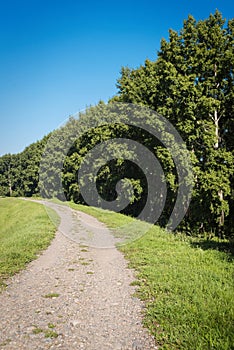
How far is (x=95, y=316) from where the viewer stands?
6.04 metres

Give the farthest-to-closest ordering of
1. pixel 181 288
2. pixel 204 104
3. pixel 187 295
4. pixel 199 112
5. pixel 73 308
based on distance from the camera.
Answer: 1. pixel 199 112
2. pixel 204 104
3. pixel 181 288
4. pixel 187 295
5. pixel 73 308

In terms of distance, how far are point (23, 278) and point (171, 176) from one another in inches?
677

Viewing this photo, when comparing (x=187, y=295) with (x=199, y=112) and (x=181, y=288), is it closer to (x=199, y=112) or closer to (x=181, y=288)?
(x=181, y=288)

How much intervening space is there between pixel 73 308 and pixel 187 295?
293cm

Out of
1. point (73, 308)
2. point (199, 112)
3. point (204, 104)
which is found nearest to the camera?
point (73, 308)

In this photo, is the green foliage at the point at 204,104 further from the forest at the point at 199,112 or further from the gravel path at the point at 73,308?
the gravel path at the point at 73,308

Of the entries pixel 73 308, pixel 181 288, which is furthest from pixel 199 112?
pixel 73 308

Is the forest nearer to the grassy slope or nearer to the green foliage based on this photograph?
the green foliage

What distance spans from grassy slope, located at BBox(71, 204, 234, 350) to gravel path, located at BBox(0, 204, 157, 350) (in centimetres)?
41

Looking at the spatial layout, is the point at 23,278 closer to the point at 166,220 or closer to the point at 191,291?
the point at 191,291

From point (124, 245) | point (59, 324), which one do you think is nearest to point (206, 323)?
point (59, 324)

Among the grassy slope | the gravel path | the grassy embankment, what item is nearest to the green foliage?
the grassy embankment

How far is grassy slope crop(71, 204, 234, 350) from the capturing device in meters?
4.98

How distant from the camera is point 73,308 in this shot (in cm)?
649
